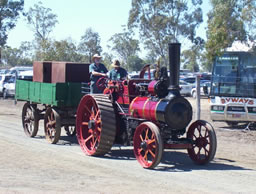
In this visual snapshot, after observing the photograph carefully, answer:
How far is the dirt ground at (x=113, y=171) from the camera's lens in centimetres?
809

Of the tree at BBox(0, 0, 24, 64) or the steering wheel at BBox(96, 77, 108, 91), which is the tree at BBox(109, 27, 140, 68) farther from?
the steering wheel at BBox(96, 77, 108, 91)

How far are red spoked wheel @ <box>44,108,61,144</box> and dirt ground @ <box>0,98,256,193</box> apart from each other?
0.68 ft

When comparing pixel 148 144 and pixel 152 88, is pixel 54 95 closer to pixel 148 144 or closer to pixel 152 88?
pixel 152 88

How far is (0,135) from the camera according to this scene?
14445 mm

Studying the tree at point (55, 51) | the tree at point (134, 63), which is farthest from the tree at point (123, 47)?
the tree at point (55, 51)

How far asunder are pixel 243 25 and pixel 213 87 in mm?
2261

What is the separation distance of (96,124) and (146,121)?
1.41m

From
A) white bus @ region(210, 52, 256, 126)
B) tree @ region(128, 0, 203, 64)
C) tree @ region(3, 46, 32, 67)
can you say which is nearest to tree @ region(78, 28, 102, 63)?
tree @ region(128, 0, 203, 64)

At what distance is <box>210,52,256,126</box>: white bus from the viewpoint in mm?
17062

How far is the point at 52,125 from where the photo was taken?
1320 cm

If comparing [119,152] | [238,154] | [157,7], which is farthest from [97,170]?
[157,7]

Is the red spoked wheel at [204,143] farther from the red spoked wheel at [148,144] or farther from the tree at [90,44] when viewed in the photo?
the tree at [90,44]

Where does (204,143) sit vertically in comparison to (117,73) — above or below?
below

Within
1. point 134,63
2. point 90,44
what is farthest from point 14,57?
point 90,44
